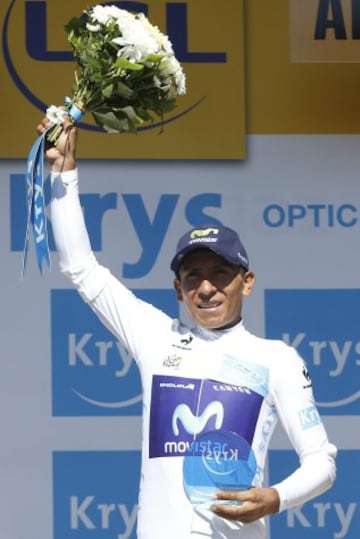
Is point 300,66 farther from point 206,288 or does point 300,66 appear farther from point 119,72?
point 206,288

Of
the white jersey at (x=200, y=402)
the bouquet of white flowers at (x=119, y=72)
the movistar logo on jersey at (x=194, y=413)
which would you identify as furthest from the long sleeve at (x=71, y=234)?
the movistar logo on jersey at (x=194, y=413)

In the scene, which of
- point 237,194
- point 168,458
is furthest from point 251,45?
point 168,458

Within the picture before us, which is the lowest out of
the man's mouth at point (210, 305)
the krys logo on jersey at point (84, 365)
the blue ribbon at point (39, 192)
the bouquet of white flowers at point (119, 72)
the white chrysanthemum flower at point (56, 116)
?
the krys logo on jersey at point (84, 365)

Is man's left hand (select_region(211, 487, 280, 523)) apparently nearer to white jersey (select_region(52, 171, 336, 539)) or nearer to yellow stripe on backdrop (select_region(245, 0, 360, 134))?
white jersey (select_region(52, 171, 336, 539))

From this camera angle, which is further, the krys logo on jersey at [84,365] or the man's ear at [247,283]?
the krys logo on jersey at [84,365]

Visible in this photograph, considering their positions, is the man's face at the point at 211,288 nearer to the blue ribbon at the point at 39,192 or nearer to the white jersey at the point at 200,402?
the white jersey at the point at 200,402

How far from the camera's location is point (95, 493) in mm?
4652

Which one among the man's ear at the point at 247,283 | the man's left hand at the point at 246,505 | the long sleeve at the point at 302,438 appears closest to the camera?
the man's left hand at the point at 246,505

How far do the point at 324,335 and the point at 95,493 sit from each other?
0.93 meters

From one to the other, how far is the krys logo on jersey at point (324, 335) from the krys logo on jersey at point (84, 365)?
374 mm

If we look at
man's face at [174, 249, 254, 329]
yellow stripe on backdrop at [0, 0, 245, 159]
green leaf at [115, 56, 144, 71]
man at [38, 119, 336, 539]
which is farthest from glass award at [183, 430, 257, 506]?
yellow stripe on backdrop at [0, 0, 245, 159]

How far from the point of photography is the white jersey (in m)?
2.94

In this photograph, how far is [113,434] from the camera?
15.3ft

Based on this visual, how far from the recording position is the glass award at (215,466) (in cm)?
286
